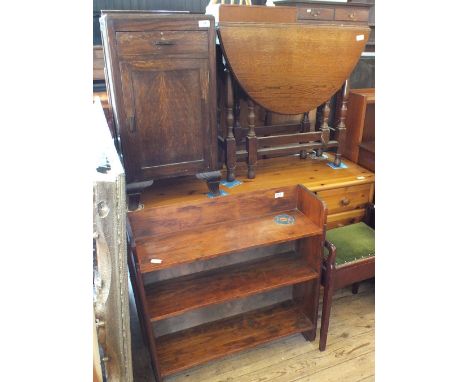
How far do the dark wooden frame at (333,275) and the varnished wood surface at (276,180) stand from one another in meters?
0.43

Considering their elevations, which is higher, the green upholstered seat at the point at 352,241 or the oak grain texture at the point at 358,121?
the oak grain texture at the point at 358,121

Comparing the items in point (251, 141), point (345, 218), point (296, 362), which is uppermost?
point (251, 141)

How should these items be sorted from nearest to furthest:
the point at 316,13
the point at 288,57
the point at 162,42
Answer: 1. the point at 162,42
2. the point at 288,57
3. the point at 316,13

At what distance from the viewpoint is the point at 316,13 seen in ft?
9.32

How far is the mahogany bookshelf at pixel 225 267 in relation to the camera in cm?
146

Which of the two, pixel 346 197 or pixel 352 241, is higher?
pixel 346 197

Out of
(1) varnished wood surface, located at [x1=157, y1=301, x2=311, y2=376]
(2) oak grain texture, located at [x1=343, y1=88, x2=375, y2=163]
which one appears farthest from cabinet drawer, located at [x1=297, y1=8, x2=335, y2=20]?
(1) varnished wood surface, located at [x1=157, y1=301, x2=311, y2=376]

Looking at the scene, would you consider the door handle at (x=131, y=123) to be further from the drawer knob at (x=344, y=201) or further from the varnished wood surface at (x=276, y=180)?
the drawer knob at (x=344, y=201)

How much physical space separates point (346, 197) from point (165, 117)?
113cm

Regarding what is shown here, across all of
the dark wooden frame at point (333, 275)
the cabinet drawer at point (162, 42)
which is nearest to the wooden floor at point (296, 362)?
the dark wooden frame at point (333, 275)

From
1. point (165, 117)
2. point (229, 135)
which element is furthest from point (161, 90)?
point (229, 135)

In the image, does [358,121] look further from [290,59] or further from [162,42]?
[162,42]
